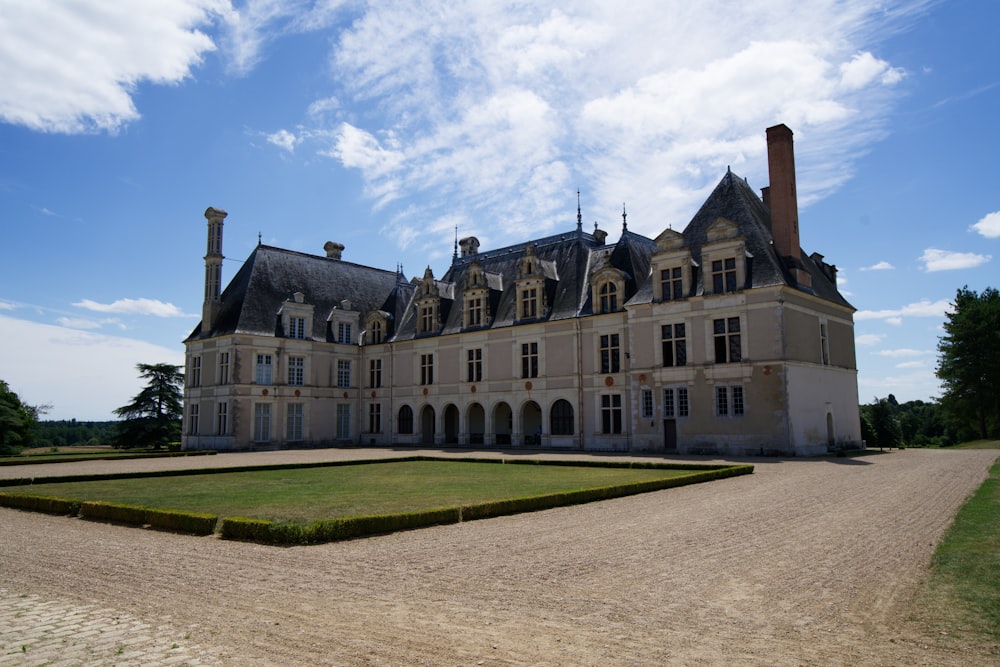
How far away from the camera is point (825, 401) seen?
32312mm

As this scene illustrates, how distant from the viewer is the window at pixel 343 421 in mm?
47250

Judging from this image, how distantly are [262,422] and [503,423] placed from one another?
1459 cm

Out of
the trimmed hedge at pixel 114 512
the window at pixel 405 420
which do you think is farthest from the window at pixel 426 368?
the trimmed hedge at pixel 114 512

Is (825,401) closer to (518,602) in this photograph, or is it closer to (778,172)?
(778,172)

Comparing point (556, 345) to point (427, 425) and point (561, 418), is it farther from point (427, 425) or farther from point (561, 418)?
point (427, 425)

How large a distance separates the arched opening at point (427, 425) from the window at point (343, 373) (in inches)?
224

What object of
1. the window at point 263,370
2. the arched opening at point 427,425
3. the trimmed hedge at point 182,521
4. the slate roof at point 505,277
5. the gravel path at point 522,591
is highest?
the slate roof at point 505,277

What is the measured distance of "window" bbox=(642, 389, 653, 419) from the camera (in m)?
33.7

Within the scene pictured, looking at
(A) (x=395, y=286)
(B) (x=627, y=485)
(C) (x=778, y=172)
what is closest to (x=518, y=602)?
(B) (x=627, y=485)

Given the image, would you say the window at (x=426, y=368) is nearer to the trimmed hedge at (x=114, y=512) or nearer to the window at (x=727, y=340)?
the window at (x=727, y=340)

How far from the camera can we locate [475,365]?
42500 millimetres

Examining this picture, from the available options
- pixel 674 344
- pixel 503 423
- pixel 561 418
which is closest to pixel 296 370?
pixel 503 423

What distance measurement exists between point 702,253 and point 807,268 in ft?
19.0

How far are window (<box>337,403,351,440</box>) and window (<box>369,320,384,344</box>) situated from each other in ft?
15.6
